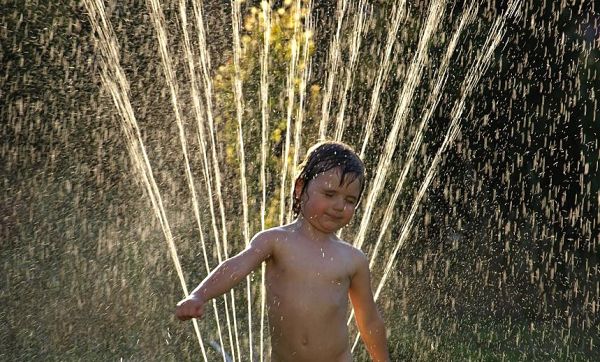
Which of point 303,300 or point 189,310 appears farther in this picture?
point 303,300

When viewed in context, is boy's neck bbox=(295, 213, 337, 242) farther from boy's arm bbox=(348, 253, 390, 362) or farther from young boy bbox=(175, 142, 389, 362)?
boy's arm bbox=(348, 253, 390, 362)

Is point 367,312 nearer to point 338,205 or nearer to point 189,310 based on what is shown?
point 338,205

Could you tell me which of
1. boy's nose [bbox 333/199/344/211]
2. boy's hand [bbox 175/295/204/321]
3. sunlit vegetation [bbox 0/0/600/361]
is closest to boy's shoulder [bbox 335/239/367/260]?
boy's nose [bbox 333/199/344/211]

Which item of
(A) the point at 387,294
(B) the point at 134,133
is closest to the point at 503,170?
(A) the point at 387,294

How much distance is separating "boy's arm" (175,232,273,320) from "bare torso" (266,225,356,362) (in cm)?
5

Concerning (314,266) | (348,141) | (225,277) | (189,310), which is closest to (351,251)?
(314,266)

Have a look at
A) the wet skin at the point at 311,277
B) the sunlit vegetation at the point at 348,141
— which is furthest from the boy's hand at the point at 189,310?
the sunlit vegetation at the point at 348,141

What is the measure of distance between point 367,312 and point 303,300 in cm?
25

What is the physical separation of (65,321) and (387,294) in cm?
279

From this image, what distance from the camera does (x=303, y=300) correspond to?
2680 mm

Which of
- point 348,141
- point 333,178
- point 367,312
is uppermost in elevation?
point 333,178

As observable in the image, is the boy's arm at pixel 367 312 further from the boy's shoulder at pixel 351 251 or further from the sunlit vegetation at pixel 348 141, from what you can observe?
the sunlit vegetation at pixel 348 141

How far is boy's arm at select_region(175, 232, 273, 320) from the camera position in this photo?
2.25 m

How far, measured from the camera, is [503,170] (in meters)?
9.21
